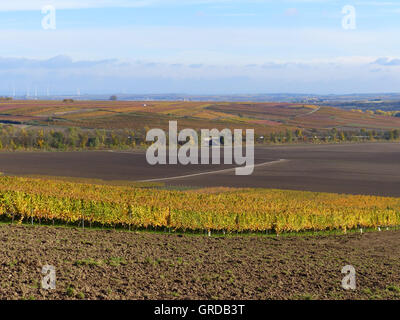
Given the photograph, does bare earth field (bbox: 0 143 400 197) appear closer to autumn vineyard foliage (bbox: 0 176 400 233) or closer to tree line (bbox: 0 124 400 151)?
tree line (bbox: 0 124 400 151)

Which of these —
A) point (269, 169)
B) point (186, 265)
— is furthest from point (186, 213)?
point (269, 169)

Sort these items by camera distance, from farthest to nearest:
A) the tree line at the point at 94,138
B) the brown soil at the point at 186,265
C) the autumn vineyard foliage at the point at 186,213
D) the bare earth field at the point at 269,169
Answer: the tree line at the point at 94,138 < the bare earth field at the point at 269,169 < the autumn vineyard foliage at the point at 186,213 < the brown soil at the point at 186,265

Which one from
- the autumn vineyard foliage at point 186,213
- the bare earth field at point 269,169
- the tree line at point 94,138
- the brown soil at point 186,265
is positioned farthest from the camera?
the tree line at point 94,138

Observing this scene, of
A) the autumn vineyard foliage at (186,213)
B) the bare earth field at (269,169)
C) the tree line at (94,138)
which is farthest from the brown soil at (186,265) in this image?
the tree line at (94,138)

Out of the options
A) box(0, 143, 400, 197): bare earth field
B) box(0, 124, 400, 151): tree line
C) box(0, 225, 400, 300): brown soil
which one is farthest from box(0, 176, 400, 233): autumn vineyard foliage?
box(0, 124, 400, 151): tree line

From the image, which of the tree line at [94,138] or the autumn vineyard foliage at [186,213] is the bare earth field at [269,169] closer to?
the tree line at [94,138]

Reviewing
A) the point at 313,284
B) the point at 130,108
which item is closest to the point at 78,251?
the point at 313,284

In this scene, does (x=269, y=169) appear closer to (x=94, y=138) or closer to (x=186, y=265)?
(x=94, y=138)
